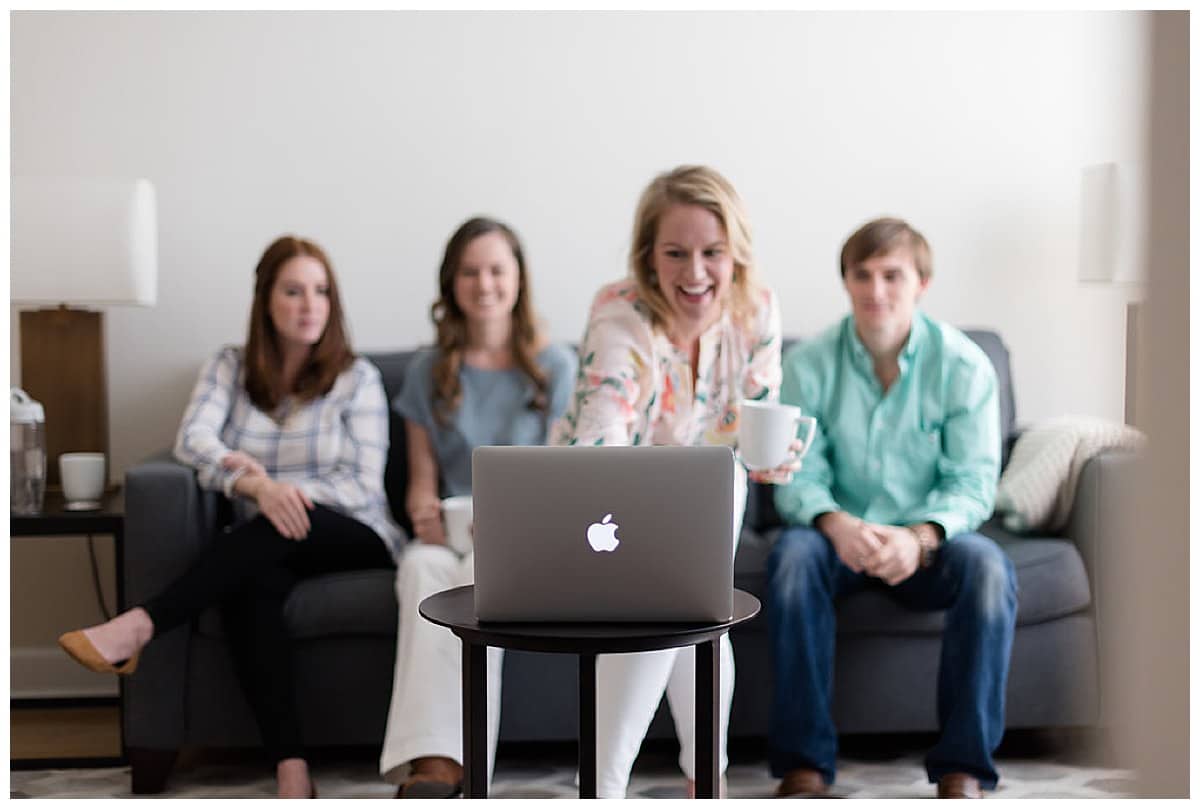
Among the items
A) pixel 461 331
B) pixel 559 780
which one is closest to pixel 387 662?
pixel 559 780

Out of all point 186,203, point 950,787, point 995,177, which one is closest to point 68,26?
point 186,203

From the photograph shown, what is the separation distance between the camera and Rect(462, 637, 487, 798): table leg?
55.0 inches

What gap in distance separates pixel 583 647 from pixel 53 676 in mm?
2077

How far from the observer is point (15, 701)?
2842mm

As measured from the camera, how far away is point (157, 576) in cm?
228

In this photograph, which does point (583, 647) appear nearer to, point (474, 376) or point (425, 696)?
point (425, 696)

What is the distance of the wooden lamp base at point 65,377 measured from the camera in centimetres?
275

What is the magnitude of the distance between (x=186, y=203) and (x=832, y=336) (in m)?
1.55

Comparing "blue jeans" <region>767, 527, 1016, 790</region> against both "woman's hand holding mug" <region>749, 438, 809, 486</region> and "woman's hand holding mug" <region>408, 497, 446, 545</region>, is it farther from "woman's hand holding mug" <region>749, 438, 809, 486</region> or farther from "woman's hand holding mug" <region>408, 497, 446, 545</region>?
"woman's hand holding mug" <region>408, 497, 446, 545</region>

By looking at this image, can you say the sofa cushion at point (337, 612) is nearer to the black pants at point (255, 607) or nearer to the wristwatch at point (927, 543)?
the black pants at point (255, 607)

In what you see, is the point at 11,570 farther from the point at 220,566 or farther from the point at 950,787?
the point at 950,787

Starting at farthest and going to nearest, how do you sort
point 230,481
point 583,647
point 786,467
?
point 230,481, point 786,467, point 583,647

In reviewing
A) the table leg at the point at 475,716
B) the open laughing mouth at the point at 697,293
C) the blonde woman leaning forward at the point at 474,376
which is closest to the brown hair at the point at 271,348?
the blonde woman leaning forward at the point at 474,376

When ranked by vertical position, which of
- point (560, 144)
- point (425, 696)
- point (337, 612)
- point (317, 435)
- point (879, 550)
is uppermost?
point (560, 144)
